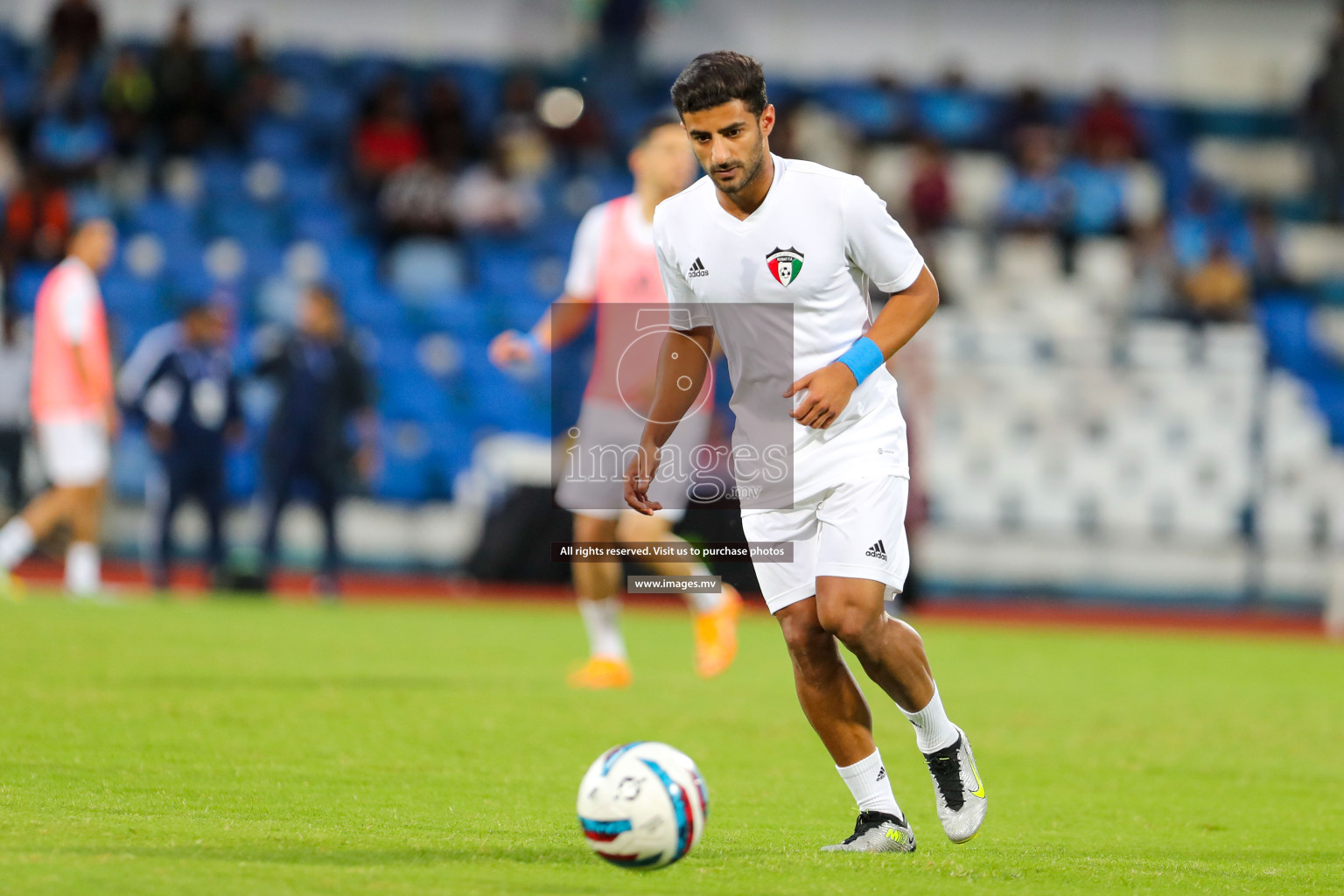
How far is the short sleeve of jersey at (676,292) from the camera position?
506 cm

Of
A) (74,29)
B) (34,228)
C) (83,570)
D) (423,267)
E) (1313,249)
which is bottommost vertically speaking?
(83,570)

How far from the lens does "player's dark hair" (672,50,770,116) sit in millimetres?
4680

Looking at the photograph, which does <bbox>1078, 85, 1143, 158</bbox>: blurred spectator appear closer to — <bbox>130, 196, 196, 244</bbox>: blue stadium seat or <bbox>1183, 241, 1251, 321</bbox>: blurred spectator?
<bbox>1183, 241, 1251, 321</bbox>: blurred spectator

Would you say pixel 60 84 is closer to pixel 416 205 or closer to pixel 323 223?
pixel 323 223

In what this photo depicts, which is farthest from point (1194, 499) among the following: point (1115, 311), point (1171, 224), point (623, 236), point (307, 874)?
point (307, 874)

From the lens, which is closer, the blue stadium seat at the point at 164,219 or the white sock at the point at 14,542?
the white sock at the point at 14,542

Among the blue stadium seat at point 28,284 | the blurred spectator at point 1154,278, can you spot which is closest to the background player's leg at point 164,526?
the blue stadium seat at point 28,284

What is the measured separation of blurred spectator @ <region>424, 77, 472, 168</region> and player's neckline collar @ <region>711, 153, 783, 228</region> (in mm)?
15640

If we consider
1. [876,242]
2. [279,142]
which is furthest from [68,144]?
[876,242]

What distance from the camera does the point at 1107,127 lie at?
71.1ft

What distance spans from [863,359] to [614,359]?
4.30 metres

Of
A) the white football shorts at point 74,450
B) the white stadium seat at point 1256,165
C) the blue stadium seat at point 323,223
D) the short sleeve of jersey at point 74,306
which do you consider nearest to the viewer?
the short sleeve of jersey at point 74,306

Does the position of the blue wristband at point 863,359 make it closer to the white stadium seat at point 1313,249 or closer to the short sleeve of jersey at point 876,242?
the short sleeve of jersey at point 876,242

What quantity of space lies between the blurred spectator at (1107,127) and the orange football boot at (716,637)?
1346 centimetres
